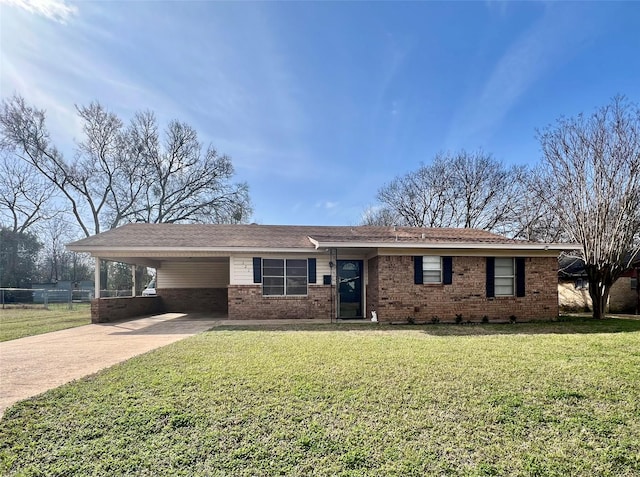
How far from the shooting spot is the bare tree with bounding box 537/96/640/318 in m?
10.9

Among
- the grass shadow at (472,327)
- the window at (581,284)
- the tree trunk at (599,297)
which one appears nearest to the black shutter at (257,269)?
the grass shadow at (472,327)

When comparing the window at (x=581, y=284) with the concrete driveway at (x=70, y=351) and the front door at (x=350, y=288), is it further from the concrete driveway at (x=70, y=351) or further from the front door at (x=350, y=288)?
the concrete driveway at (x=70, y=351)

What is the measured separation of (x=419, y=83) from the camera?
44.0 feet

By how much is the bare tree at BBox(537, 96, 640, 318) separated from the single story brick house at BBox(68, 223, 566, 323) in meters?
1.88

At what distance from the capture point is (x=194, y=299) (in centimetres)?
1498

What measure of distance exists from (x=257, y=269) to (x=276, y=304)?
4.43 feet

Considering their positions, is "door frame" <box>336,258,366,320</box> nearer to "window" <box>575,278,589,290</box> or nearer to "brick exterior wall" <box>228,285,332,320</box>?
"brick exterior wall" <box>228,285,332,320</box>

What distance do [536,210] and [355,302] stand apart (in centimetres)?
1196

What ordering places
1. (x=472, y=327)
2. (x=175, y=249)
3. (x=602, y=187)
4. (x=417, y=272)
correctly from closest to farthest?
1. (x=472, y=327)
2. (x=417, y=272)
3. (x=175, y=249)
4. (x=602, y=187)

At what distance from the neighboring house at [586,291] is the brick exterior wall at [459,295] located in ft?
12.9

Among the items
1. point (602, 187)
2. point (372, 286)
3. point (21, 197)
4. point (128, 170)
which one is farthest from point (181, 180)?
point (602, 187)

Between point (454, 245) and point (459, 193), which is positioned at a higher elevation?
point (459, 193)

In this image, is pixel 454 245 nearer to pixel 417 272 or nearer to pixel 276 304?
pixel 417 272

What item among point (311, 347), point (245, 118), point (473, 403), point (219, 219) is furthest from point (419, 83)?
point (219, 219)
